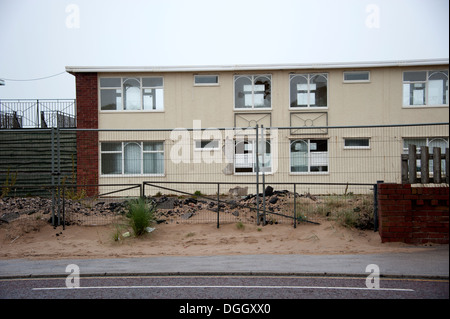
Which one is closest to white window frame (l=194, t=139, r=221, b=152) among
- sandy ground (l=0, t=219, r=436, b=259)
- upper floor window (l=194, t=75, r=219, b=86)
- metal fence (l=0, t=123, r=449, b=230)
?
metal fence (l=0, t=123, r=449, b=230)

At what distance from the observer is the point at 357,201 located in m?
11.0

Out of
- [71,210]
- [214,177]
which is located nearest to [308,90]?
[214,177]

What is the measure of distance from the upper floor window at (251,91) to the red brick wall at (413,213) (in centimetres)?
1193

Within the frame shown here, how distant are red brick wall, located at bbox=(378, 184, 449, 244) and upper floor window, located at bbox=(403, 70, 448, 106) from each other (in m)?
12.3

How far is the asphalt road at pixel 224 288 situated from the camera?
5.74 m

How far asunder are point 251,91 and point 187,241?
37.9 feet

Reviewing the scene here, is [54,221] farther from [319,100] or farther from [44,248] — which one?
[319,100]

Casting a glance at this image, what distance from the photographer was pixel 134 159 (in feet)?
40.9

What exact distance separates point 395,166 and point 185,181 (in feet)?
19.1

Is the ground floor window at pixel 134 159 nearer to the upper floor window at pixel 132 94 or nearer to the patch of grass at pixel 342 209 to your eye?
the patch of grass at pixel 342 209

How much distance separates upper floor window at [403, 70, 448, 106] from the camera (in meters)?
19.9

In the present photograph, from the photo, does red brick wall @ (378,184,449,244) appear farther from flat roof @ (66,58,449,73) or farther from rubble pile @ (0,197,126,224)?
flat roof @ (66,58,449,73)

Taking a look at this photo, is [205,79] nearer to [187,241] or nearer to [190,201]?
[190,201]

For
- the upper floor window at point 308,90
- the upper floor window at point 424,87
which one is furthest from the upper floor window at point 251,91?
the upper floor window at point 424,87
